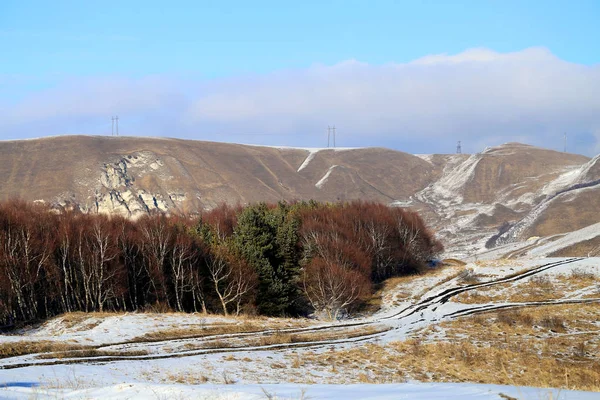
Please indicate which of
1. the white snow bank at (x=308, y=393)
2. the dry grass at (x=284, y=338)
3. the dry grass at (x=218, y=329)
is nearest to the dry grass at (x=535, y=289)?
the dry grass at (x=284, y=338)

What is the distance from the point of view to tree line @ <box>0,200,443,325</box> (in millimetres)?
55312

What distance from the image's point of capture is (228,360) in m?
29.2

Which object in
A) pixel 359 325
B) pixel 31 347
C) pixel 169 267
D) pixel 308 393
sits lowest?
pixel 359 325

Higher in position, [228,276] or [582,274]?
[228,276]

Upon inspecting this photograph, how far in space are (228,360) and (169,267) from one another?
3645 centimetres

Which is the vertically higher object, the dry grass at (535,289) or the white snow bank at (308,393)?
the white snow bank at (308,393)

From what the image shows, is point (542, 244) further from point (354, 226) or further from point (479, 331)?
point (479, 331)

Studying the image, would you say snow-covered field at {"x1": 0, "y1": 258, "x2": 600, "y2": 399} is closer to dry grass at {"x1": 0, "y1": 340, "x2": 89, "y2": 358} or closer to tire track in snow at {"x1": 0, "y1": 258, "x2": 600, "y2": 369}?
tire track in snow at {"x1": 0, "y1": 258, "x2": 600, "y2": 369}

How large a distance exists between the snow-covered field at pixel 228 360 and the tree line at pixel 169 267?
9685 mm

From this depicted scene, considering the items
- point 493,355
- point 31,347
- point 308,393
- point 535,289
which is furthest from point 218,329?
point 535,289

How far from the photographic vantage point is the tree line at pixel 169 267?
181 ft

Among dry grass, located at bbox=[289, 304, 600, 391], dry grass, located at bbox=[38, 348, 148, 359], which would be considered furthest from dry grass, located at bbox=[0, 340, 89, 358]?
dry grass, located at bbox=[289, 304, 600, 391]

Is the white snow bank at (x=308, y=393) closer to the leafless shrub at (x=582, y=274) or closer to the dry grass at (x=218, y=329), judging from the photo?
the dry grass at (x=218, y=329)

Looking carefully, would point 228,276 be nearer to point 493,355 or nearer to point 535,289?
point 493,355
